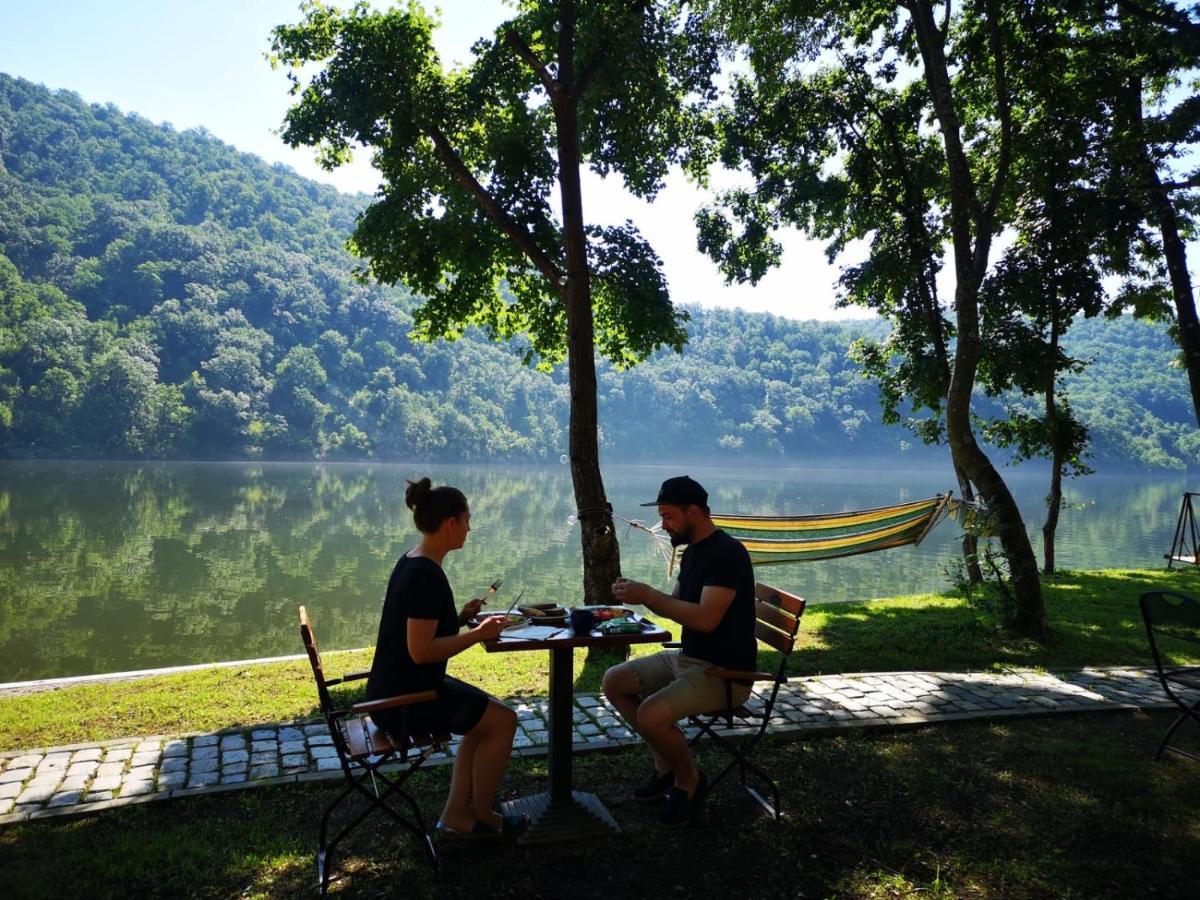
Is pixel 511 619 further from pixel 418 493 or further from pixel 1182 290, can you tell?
pixel 1182 290

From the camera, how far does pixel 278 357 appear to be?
171 feet

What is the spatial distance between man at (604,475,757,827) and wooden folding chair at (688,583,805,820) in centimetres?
6

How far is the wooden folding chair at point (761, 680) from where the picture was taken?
2.78m

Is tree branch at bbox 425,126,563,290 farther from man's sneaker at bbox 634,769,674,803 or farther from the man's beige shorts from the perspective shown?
man's sneaker at bbox 634,769,674,803

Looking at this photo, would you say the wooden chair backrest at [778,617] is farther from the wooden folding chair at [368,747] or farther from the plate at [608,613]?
the wooden folding chair at [368,747]

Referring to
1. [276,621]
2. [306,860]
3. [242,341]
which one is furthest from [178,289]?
[306,860]

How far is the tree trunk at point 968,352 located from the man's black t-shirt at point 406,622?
14.6 feet

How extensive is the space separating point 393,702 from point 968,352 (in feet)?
16.1

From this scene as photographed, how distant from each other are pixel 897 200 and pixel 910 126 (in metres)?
0.81

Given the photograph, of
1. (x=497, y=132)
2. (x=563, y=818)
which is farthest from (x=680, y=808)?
(x=497, y=132)

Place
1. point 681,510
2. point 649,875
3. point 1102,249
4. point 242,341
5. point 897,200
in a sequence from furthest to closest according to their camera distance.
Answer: point 242,341
point 897,200
point 1102,249
point 681,510
point 649,875

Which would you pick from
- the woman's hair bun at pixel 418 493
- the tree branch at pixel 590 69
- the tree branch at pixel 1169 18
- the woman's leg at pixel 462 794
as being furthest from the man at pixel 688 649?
the tree branch at pixel 1169 18

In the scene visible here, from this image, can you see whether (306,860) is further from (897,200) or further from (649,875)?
(897,200)

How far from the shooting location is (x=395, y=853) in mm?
2557
